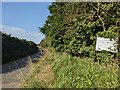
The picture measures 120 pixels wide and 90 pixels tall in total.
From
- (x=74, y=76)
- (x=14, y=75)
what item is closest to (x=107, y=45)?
(x=74, y=76)

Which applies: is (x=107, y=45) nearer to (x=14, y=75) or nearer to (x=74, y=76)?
(x=74, y=76)

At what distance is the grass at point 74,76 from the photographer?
36.3 ft

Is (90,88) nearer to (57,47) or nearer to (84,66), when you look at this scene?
(84,66)

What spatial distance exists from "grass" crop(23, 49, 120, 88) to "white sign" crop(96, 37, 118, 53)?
0.84 meters

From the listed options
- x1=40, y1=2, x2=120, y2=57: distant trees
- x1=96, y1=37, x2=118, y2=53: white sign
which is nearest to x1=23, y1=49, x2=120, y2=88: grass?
x1=96, y1=37, x2=118, y2=53: white sign

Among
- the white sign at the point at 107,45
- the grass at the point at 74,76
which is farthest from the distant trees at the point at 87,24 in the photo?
the grass at the point at 74,76

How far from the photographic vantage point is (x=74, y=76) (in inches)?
475

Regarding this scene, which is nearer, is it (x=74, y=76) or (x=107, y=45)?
(x=74, y=76)

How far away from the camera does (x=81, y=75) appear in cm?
1191

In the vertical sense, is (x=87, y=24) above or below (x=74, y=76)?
above

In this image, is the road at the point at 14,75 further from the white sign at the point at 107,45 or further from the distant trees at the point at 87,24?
the white sign at the point at 107,45

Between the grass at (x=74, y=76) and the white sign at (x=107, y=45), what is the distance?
84 centimetres

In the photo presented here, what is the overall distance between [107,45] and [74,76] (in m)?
2.41

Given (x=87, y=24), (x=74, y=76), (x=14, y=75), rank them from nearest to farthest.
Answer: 1. (x=74, y=76)
2. (x=87, y=24)
3. (x=14, y=75)
